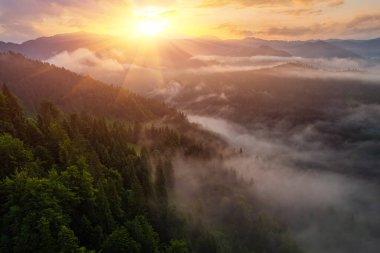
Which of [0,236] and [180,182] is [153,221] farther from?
[180,182]

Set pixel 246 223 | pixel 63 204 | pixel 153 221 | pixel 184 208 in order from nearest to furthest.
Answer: pixel 63 204 → pixel 153 221 → pixel 184 208 → pixel 246 223

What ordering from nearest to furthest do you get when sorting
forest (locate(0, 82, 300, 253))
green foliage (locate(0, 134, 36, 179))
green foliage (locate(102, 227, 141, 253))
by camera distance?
forest (locate(0, 82, 300, 253))
green foliage (locate(102, 227, 141, 253))
green foliage (locate(0, 134, 36, 179))

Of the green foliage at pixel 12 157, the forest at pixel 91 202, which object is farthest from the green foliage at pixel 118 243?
the green foliage at pixel 12 157

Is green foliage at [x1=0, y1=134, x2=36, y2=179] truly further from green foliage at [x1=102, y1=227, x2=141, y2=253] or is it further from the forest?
green foliage at [x1=102, y1=227, x2=141, y2=253]

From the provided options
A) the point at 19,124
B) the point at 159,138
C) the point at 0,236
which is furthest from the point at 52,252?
the point at 159,138

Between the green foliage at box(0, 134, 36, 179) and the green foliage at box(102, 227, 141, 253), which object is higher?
the green foliage at box(0, 134, 36, 179)

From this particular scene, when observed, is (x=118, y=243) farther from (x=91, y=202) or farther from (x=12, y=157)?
(x=12, y=157)

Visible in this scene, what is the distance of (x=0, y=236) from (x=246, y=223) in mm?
98743

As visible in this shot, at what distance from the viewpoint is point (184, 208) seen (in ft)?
367

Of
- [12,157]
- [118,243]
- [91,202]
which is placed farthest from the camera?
[12,157]

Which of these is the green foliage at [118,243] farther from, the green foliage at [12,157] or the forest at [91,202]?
the green foliage at [12,157]

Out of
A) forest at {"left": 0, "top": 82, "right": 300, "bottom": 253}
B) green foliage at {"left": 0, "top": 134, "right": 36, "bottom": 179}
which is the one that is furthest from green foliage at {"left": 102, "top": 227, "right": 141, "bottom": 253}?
green foliage at {"left": 0, "top": 134, "right": 36, "bottom": 179}

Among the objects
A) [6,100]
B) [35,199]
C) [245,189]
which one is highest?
[6,100]

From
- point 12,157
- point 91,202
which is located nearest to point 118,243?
point 91,202
